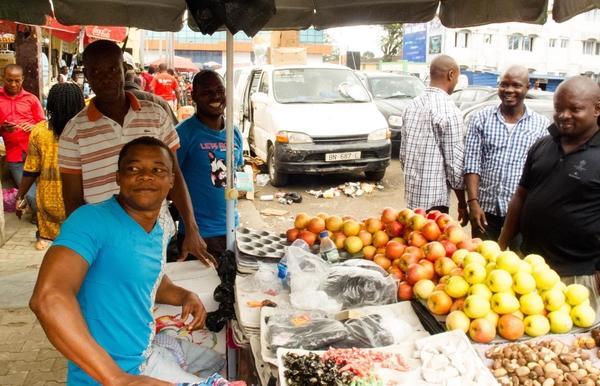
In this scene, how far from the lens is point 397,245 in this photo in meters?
3.00

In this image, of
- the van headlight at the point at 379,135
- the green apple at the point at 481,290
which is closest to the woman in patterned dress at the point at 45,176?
the green apple at the point at 481,290

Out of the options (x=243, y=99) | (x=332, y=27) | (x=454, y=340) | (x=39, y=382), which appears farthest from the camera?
(x=243, y=99)

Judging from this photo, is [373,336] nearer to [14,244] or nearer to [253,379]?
[253,379]

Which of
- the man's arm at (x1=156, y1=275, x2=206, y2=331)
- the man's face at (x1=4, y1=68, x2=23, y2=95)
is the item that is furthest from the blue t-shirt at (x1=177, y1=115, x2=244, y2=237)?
the man's face at (x1=4, y1=68, x2=23, y2=95)

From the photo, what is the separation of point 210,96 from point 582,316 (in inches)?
107

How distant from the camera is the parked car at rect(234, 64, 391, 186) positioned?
9266 mm

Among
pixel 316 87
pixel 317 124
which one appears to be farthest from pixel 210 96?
pixel 316 87

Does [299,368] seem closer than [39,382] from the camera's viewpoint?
Yes

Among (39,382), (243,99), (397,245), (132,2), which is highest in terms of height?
(132,2)

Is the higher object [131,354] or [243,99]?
[243,99]

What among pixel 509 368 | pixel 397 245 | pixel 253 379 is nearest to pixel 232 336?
pixel 253 379

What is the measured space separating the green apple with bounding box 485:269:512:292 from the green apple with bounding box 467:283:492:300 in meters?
0.02

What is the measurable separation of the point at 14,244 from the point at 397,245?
18.4 feet

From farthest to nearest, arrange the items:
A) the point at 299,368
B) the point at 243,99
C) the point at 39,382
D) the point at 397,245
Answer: the point at 243,99
the point at 39,382
the point at 397,245
the point at 299,368
